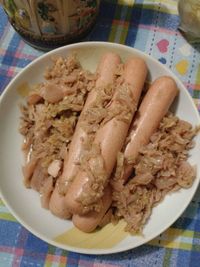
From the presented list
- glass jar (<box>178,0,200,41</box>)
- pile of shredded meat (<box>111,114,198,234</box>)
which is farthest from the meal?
glass jar (<box>178,0,200,41</box>)

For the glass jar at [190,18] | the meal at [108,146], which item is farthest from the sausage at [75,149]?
the glass jar at [190,18]

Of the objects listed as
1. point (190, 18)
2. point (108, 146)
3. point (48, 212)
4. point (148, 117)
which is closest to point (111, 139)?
point (108, 146)

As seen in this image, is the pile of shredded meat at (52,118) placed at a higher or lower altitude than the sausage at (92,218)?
higher

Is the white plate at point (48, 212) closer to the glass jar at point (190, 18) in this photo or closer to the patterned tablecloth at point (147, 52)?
the patterned tablecloth at point (147, 52)

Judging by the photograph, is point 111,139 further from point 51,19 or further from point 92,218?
point 51,19

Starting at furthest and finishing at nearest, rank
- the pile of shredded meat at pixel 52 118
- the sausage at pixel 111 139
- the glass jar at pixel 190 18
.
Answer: the glass jar at pixel 190 18, the pile of shredded meat at pixel 52 118, the sausage at pixel 111 139

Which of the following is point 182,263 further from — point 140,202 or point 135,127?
point 135,127
